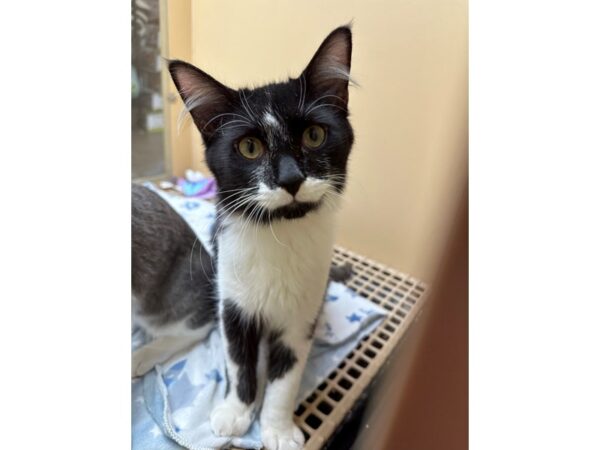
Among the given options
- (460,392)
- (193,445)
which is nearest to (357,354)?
Result: (193,445)

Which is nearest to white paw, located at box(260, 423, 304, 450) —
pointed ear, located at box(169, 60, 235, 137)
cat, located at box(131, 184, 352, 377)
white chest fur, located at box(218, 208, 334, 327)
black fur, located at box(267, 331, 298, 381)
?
black fur, located at box(267, 331, 298, 381)

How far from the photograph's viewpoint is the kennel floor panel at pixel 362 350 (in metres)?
0.81

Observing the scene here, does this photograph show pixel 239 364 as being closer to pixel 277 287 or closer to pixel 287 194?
pixel 277 287

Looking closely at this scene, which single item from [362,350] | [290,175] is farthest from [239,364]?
[290,175]

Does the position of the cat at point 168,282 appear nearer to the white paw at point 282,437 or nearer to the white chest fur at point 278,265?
the white chest fur at point 278,265

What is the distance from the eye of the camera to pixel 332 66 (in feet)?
1.98

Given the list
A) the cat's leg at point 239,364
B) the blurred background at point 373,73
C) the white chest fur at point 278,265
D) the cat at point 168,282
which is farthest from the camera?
the cat at point 168,282

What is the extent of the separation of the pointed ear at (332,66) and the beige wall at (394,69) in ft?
0.11

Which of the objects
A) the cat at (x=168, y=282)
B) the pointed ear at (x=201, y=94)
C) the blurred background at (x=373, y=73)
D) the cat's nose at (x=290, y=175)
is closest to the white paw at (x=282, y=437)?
the cat at (x=168, y=282)

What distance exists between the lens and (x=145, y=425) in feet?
2.46

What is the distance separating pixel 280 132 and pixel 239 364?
22.0 inches

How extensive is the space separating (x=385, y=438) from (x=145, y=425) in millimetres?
532

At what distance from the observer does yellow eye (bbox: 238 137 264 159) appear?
615 millimetres
